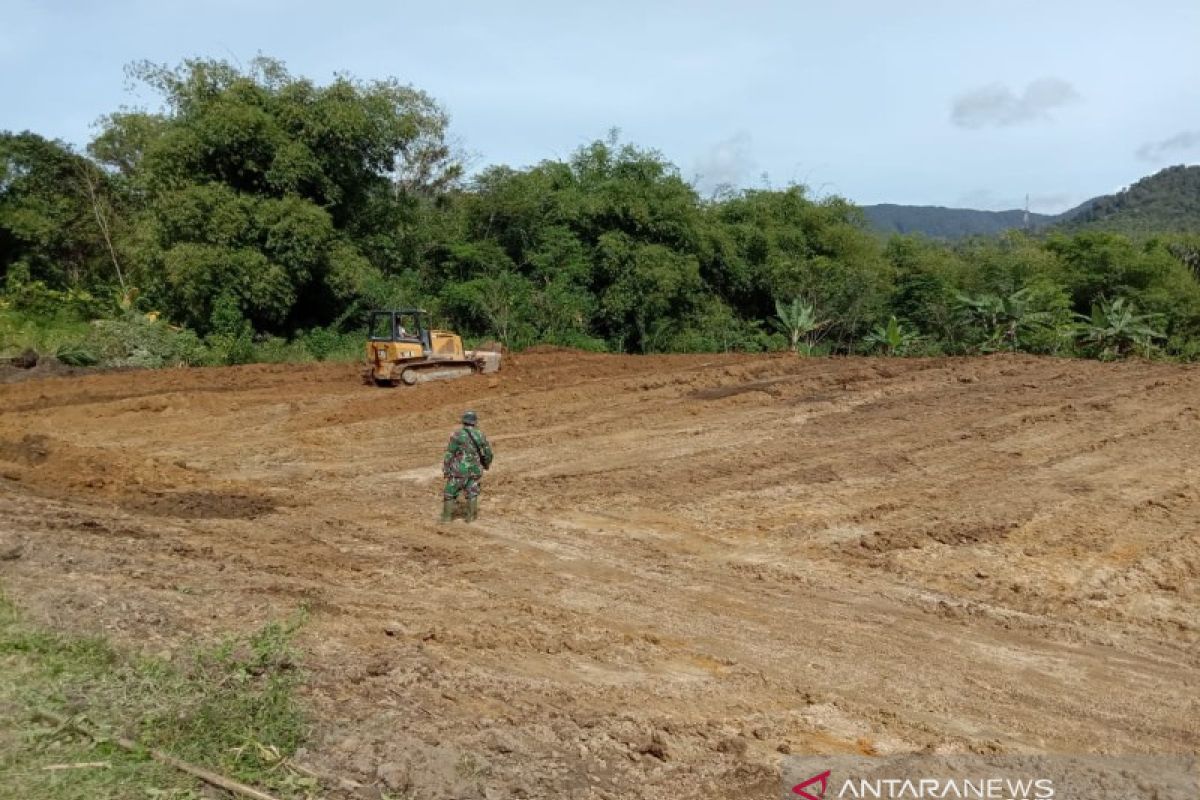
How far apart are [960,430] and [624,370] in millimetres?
8797

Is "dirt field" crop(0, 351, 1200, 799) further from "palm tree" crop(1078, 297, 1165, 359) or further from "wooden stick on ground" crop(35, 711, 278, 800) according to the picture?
"palm tree" crop(1078, 297, 1165, 359)

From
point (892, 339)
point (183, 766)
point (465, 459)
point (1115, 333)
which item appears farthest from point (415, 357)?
point (1115, 333)

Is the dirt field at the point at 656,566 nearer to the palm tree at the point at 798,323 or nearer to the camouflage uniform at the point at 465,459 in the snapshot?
the camouflage uniform at the point at 465,459

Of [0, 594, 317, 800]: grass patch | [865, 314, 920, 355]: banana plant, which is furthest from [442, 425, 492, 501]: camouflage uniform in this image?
[865, 314, 920, 355]: banana plant

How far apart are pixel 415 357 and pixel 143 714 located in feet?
51.8

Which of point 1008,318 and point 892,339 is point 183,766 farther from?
point 1008,318

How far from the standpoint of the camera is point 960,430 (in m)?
15.7

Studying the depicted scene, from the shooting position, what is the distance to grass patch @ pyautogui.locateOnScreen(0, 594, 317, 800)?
15.1 feet

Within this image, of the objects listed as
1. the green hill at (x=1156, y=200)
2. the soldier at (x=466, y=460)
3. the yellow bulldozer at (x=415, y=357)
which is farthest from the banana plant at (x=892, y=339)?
the green hill at (x=1156, y=200)

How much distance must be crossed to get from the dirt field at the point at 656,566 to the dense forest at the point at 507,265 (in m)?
8.07

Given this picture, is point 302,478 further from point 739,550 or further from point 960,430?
point 960,430

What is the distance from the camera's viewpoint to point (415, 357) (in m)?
20.8

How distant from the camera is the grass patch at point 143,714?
4613mm

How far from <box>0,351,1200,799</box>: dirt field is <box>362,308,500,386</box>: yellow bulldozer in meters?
1.32
